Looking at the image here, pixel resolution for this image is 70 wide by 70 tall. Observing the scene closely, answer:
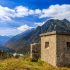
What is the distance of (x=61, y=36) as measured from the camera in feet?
57.8

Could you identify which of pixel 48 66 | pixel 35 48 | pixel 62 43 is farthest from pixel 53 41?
pixel 35 48

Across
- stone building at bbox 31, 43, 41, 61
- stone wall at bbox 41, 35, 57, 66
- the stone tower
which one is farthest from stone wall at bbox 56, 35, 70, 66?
stone building at bbox 31, 43, 41, 61

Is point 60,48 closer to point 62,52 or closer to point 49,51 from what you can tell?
point 62,52

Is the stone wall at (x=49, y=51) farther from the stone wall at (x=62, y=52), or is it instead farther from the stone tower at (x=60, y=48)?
the stone wall at (x=62, y=52)

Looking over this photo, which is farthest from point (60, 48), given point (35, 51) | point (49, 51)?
point (35, 51)

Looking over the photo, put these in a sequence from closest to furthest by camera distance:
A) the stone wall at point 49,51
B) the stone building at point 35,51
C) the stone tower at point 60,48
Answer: the stone tower at point 60,48 < the stone wall at point 49,51 < the stone building at point 35,51

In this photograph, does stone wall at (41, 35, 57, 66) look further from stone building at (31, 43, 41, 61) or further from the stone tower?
stone building at (31, 43, 41, 61)

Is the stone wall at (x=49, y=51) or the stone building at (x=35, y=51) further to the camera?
the stone building at (x=35, y=51)

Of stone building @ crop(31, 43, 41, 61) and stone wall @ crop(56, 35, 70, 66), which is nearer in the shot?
stone wall @ crop(56, 35, 70, 66)

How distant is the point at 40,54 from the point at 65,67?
4077 mm

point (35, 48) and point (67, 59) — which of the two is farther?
point (35, 48)

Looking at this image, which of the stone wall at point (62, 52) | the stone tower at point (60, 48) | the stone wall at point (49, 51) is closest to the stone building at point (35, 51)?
the stone wall at point (49, 51)

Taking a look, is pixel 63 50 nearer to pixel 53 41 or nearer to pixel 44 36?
pixel 53 41

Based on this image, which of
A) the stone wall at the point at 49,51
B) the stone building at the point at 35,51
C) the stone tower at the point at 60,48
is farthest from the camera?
the stone building at the point at 35,51
